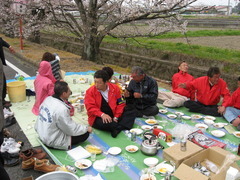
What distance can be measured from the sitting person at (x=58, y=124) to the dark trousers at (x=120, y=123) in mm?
586

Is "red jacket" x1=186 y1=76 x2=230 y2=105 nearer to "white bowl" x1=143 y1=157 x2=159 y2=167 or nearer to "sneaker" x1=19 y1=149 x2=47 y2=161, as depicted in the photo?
"white bowl" x1=143 y1=157 x2=159 y2=167

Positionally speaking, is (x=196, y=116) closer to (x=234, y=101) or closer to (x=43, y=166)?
(x=234, y=101)

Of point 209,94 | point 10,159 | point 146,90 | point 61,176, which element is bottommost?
point 10,159

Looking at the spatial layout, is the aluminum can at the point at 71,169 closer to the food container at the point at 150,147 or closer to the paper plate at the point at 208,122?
the food container at the point at 150,147

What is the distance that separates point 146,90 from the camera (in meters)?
5.05

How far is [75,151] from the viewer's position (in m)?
3.63

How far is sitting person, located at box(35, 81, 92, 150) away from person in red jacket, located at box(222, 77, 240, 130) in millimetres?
2907

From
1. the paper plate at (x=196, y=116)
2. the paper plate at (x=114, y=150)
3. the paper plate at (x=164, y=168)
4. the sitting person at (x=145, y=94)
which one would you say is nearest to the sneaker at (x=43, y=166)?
the paper plate at (x=114, y=150)

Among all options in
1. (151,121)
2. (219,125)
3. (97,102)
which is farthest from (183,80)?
(97,102)

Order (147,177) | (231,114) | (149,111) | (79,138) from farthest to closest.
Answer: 1. (149,111)
2. (231,114)
3. (79,138)
4. (147,177)

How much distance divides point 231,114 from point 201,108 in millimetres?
694

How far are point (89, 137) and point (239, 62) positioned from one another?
6.50 metres

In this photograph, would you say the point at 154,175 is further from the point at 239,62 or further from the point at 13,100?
the point at 239,62

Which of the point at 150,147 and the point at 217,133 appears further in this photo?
the point at 217,133
